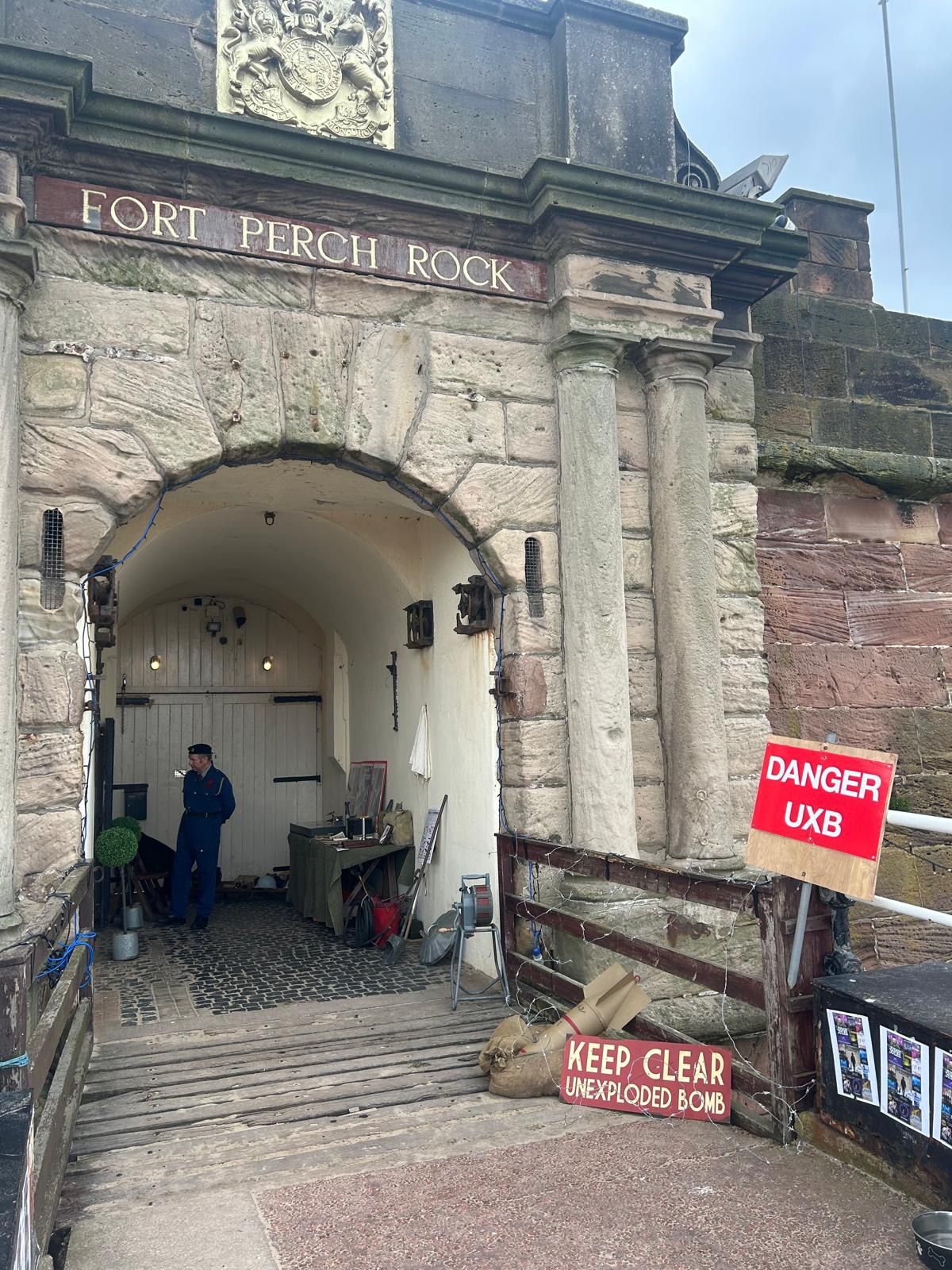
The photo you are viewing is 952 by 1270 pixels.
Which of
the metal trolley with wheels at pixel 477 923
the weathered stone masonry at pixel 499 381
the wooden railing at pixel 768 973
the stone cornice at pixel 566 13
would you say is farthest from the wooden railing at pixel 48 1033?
the stone cornice at pixel 566 13

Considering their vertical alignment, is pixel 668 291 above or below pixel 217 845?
above

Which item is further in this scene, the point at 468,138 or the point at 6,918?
the point at 468,138

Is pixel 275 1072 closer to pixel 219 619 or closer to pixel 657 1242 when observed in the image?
pixel 657 1242

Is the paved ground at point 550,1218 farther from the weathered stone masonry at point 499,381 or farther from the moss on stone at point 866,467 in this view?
the moss on stone at point 866,467

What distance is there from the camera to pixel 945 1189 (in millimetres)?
2684

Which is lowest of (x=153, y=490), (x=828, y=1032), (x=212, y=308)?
(x=828, y=1032)

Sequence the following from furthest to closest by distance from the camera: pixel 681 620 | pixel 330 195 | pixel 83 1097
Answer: pixel 681 620
pixel 330 195
pixel 83 1097

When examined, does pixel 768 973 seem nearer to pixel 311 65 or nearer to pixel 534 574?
pixel 534 574

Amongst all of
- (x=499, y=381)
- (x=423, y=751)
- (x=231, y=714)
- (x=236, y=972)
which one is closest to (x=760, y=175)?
(x=499, y=381)

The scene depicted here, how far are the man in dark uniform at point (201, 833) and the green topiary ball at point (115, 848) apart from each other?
2.93 ft

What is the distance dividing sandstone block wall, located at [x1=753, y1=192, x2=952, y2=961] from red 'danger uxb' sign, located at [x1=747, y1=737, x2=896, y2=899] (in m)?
2.67

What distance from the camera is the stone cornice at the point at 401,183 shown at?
445 cm

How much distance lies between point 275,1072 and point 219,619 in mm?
6758

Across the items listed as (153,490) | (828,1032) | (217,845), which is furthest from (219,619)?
(828,1032)
